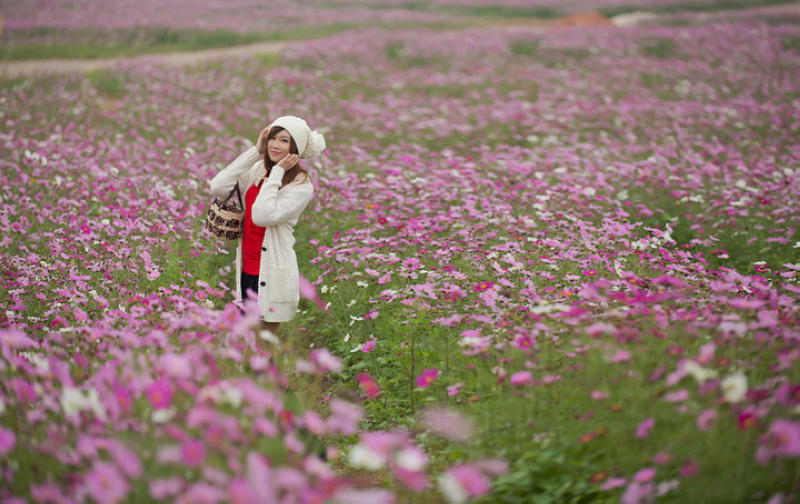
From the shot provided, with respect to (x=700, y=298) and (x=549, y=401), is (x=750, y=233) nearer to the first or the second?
(x=700, y=298)

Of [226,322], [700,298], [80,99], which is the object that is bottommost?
[700,298]

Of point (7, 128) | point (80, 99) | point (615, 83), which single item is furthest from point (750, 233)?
point (80, 99)

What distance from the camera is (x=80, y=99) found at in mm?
10469

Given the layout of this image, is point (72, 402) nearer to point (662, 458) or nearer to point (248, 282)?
point (248, 282)

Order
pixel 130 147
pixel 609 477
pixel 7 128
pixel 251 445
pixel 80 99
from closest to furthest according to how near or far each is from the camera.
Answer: pixel 251 445
pixel 609 477
pixel 130 147
pixel 7 128
pixel 80 99

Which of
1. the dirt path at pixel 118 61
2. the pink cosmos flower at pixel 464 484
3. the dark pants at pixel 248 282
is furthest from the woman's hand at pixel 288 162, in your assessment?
the dirt path at pixel 118 61

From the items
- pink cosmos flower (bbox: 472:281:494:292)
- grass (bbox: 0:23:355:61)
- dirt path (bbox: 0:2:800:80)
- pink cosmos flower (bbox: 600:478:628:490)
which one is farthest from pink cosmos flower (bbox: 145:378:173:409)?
grass (bbox: 0:23:355:61)

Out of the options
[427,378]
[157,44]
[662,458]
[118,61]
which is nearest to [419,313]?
[427,378]

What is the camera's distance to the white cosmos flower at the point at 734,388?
2.21 m

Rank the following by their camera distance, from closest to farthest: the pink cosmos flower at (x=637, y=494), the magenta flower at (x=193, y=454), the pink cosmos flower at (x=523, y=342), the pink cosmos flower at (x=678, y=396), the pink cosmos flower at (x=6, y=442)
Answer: the magenta flower at (x=193, y=454) → the pink cosmos flower at (x=6, y=442) → the pink cosmos flower at (x=637, y=494) → the pink cosmos flower at (x=678, y=396) → the pink cosmos flower at (x=523, y=342)

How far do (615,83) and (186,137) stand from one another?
8711mm

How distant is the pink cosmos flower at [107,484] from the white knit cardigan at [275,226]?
1825 millimetres

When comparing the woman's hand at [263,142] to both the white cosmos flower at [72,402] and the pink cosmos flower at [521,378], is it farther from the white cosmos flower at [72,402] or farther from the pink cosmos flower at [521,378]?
the pink cosmos flower at [521,378]

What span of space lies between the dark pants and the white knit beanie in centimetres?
82
